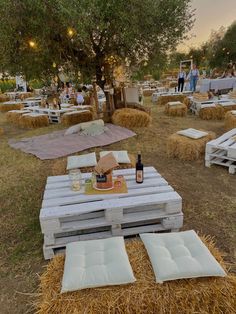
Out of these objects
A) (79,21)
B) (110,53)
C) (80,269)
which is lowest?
(80,269)

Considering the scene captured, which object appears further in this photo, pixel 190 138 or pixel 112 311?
pixel 190 138

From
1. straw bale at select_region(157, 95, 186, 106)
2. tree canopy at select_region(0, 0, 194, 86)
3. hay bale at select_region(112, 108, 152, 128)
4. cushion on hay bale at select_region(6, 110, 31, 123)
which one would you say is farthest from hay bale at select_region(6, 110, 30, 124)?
straw bale at select_region(157, 95, 186, 106)

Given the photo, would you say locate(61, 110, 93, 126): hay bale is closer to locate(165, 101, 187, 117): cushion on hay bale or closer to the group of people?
locate(165, 101, 187, 117): cushion on hay bale

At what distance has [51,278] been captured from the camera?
1.65 meters

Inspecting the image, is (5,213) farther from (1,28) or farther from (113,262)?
(1,28)

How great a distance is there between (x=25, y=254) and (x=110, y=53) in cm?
563

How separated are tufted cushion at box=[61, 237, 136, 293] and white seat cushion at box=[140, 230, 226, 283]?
0.18 metres

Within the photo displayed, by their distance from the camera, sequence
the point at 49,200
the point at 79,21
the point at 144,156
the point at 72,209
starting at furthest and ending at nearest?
1. the point at 144,156
2. the point at 79,21
3. the point at 49,200
4. the point at 72,209

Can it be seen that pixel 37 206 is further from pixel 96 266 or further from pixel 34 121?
pixel 34 121

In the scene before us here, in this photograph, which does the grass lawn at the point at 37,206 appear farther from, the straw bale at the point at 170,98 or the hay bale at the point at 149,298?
the straw bale at the point at 170,98

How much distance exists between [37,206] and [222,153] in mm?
3071

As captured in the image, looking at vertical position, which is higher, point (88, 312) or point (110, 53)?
point (110, 53)

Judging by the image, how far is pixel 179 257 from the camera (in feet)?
5.42

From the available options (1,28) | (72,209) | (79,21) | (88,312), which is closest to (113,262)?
(88,312)
